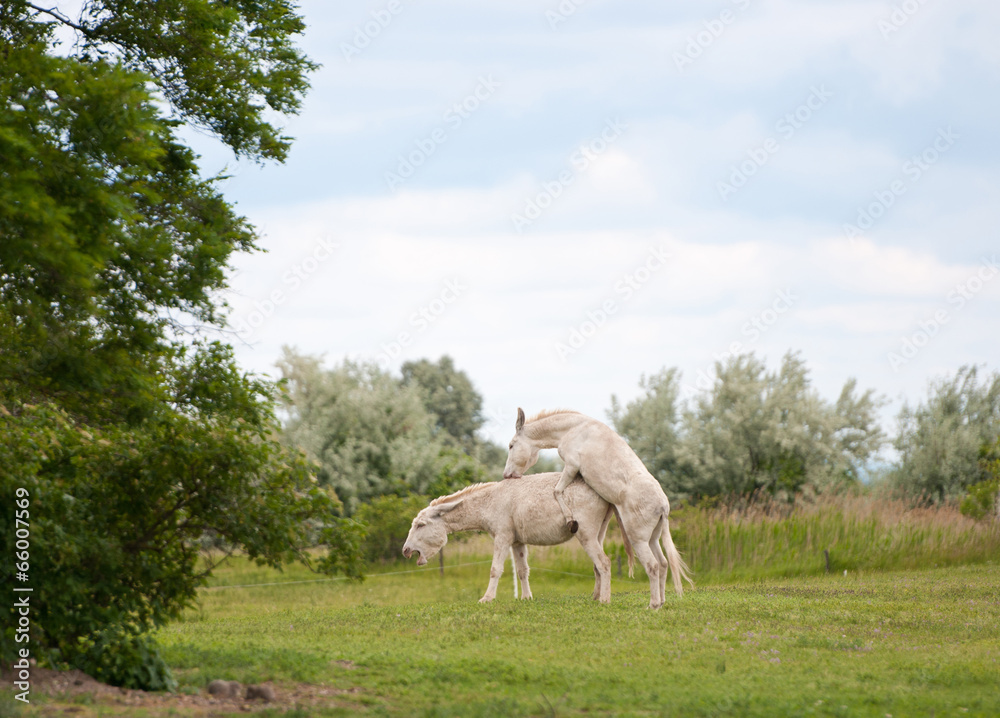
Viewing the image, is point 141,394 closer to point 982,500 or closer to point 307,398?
point 982,500

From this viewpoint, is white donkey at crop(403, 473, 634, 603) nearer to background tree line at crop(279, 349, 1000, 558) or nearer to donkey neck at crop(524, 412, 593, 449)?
donkey neck at crop(524, 412, 593, 449)

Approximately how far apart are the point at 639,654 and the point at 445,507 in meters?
5.47

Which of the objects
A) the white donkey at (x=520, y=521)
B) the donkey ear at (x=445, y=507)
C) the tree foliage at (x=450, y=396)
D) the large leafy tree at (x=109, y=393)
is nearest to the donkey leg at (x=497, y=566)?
the white donkey at (x=520, y=521)

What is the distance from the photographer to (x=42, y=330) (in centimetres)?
786

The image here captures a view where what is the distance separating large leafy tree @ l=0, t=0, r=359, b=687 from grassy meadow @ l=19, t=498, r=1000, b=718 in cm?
95

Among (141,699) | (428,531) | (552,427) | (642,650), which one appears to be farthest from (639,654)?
(428,531)

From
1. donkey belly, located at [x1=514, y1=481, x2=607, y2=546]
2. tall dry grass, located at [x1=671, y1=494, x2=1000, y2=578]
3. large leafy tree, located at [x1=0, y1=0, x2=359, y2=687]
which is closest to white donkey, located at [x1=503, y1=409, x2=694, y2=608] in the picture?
donkey belly, located at [x1=514, y1=481, x2=607, y2=546]

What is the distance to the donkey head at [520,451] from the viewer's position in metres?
14.3

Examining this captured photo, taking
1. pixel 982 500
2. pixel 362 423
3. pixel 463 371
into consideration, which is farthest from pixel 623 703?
pixel 463 371

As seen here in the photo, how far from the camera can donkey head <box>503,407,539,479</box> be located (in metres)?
14.3

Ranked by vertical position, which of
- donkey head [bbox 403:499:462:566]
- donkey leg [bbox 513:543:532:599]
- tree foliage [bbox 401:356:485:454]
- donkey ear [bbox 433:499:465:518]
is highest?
tree foliage [bbox 401:356:485:454]

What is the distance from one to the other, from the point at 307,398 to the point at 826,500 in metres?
17.8

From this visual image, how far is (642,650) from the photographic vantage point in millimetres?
Answer: 9742

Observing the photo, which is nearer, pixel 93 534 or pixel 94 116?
pixel 94 116
